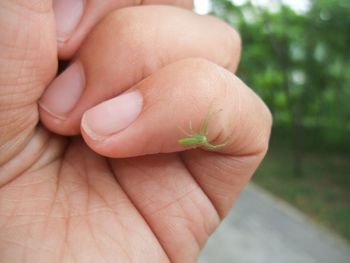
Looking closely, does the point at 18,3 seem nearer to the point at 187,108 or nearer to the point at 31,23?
the point at 31,23

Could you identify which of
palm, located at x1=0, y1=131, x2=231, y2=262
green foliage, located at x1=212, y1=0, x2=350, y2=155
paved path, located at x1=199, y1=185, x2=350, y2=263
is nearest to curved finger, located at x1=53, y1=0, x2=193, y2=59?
palm, located at x1=0, y1=131, x2=231, y2=262

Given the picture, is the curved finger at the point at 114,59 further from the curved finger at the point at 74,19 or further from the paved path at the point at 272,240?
the paved path at the point at 272,240

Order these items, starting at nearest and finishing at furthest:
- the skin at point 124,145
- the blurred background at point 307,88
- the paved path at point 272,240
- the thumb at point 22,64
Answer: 1. the thumb at point 22,64
2. the skin at point 124,145
3. the paved path at point 272,240
4. the blurred background at point 307,88

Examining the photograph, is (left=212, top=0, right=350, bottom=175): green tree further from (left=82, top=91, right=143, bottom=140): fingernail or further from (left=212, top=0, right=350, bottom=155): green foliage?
(left=82, top=91, right=143, bottom=140): fingernail

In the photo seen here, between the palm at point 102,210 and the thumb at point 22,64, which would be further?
the palm at point 102,210

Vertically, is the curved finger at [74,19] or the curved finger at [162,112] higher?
the curved finger at [74,19]

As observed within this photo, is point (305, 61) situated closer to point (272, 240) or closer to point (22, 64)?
point (272, 240)

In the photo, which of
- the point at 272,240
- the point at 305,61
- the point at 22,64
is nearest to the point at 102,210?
the point at 22,64

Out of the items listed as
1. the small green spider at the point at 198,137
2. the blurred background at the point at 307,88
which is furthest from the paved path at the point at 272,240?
the small green spider at the point at 198,137
